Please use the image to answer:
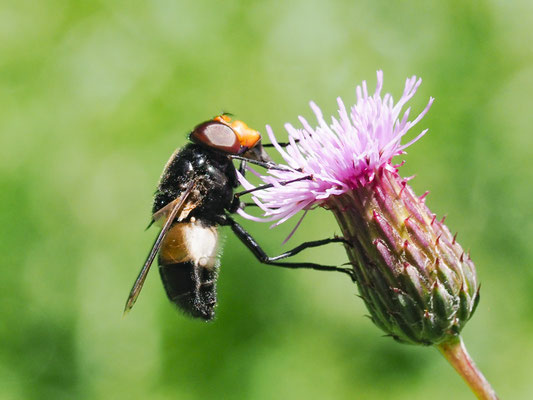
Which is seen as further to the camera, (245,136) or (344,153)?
(245,136)

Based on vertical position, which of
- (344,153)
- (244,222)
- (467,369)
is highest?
(244,222)

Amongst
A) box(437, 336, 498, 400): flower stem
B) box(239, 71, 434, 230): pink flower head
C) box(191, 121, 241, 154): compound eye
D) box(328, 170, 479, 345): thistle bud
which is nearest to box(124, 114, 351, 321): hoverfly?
box(191, 121, 241, 154): compound eye

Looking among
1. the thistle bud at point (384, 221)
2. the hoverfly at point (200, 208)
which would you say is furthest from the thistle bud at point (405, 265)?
the hoverfly at point (200, 208)

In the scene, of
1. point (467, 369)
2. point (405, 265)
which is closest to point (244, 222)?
point (405, 265)

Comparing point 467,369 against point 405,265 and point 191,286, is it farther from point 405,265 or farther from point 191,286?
point 191,286

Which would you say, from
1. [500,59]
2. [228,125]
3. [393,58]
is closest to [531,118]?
[500,59]

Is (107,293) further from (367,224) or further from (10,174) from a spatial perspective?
(367,224)

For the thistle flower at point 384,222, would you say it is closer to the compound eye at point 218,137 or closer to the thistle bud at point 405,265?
the thistle bud at point 405,265

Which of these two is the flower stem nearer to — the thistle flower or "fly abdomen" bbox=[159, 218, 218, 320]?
the thistle flower
